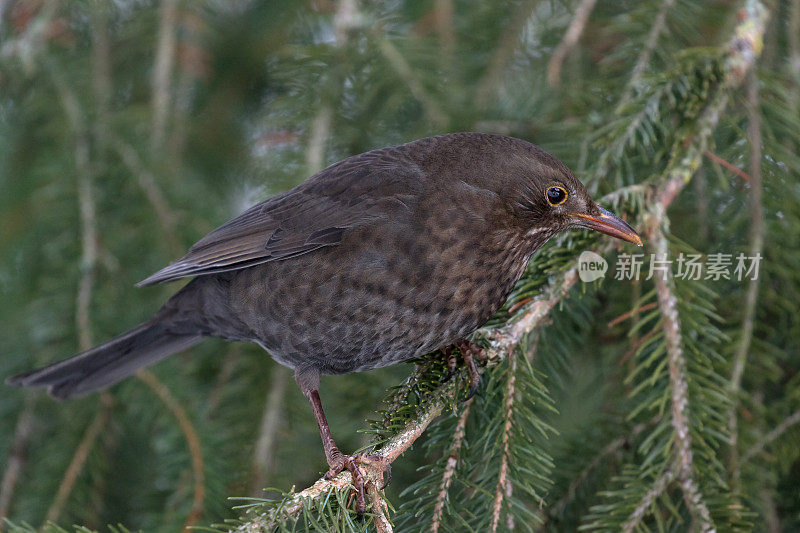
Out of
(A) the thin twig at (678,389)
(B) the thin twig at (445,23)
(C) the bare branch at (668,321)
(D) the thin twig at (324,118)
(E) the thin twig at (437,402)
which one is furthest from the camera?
(B) the thin twig at (445,23)

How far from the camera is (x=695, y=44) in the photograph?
339 cm

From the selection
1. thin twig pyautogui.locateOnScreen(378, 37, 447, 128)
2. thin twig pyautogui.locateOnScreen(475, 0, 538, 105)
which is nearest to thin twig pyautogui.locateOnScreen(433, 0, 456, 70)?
thin twig pyautogui.locateOnScreen(475, 0, 538, 105)

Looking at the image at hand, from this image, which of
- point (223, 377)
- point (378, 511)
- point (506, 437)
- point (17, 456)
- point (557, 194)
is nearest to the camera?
point (378, 511)

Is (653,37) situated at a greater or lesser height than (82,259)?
greater

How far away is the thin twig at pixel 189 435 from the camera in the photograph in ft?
8.95

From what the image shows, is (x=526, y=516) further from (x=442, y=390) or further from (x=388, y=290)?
(x=388, y=290)

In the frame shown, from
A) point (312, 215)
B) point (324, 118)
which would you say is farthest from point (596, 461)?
point (324, 118)

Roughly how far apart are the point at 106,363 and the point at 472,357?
1.55 m

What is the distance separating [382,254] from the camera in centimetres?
266

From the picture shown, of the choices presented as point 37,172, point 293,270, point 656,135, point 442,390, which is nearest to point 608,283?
point 656,135

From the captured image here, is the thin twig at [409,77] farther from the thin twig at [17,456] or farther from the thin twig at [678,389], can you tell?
the thin twig at [17,456]

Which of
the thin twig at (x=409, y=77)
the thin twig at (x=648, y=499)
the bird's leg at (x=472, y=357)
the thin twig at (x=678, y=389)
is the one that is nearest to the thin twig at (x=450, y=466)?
the bird's leg at (x=472, y=357)

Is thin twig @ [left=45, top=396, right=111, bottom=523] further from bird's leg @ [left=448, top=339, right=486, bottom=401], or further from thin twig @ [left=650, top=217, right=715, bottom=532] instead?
thin twig @ [left=650, top=217, right=715, bottom=532]

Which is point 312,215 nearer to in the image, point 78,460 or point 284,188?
point 284,188
